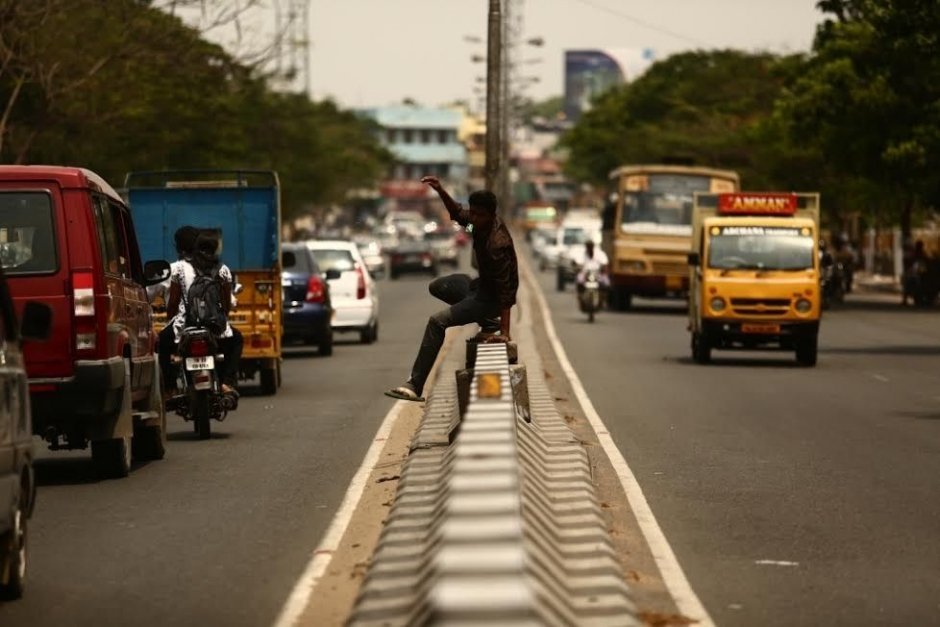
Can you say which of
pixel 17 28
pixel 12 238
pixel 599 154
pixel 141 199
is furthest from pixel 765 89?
pixel 12 238

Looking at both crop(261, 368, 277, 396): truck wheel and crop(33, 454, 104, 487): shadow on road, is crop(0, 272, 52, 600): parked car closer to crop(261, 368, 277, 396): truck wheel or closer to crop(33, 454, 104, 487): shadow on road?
crop(33, 454, 104, 487): shadow on road

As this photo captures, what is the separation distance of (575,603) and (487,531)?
2260mm

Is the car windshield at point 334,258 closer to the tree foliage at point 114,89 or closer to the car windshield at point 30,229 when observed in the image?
the tree foliage at point 114,89

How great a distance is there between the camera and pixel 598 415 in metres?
19.4

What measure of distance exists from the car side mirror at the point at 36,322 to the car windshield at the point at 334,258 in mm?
23866

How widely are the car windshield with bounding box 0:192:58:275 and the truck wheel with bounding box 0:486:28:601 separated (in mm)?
4126

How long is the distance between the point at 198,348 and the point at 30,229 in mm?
3406

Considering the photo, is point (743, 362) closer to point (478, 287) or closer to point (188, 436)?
point (188, 436)

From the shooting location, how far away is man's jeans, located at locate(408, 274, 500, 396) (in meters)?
15.9

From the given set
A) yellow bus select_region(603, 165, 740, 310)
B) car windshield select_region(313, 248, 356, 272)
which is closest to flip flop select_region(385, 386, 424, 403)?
car windshield select_region(313, 248, 356, 272)

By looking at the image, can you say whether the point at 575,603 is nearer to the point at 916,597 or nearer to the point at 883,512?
the point at 916,597

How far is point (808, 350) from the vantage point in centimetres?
2862

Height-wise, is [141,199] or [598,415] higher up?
[141,199]

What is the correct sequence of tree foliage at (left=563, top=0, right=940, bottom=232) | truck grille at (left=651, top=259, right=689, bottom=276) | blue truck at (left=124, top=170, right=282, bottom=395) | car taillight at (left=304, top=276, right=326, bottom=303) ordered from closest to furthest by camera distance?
blue truck at (left=124, top=170, right=282, bottom=395)
car taillight at (left=304, top=276, right=326, bottom=303)
tree foliage at (left=563, top=0, right=940, bottom=232)
truck grille at (left=651, top=259, right=689, bottom=276)
